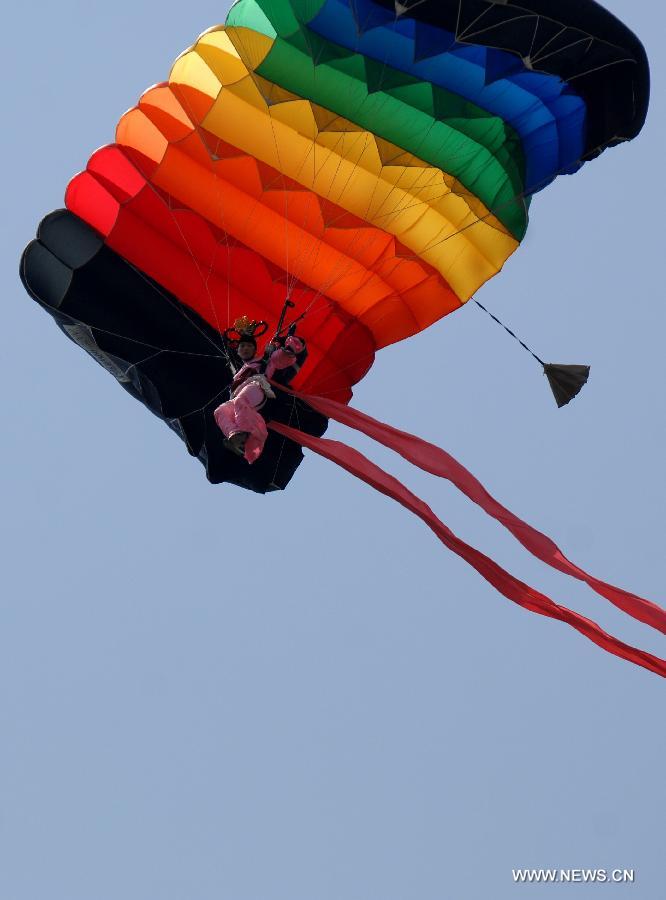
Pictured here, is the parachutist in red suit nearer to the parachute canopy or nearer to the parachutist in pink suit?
the parachutist in pink suit

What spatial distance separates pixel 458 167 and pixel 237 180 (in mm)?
1889

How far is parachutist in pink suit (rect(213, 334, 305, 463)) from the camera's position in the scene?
51.8 feet

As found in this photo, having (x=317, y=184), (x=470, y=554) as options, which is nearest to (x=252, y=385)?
(x=317, y=184)

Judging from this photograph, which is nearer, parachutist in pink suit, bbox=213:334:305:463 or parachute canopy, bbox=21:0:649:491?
parachute canopy, bbox=21:0:649:491

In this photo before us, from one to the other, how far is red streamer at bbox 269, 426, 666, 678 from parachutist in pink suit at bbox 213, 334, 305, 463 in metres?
0.53

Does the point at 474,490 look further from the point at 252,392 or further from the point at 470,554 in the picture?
the point at 252,392

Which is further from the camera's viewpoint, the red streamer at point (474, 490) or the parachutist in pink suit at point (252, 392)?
the parachutist in pink suit at point (252, 392)

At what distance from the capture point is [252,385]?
16.0m

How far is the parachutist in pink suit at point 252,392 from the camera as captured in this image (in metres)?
15.8

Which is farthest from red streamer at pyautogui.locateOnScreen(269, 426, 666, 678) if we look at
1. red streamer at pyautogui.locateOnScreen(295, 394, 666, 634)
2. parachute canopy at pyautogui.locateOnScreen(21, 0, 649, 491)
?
parachute canopy at pyautogui.locateOnScreen(21, 0, 649, 491)

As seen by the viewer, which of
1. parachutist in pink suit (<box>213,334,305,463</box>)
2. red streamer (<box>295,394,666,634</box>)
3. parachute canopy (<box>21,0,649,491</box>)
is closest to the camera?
red streamer (<box>295,394,666,634</box>)

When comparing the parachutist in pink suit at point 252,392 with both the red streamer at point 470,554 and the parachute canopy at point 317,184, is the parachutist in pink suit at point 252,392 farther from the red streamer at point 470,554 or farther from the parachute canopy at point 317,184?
the parachute canopy at point 317,184

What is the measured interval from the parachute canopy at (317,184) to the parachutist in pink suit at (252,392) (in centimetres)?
79

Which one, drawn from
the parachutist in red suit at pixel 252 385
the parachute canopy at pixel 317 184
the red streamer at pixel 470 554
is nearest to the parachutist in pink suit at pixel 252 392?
the parachutist in red suit at pixel 252 385
